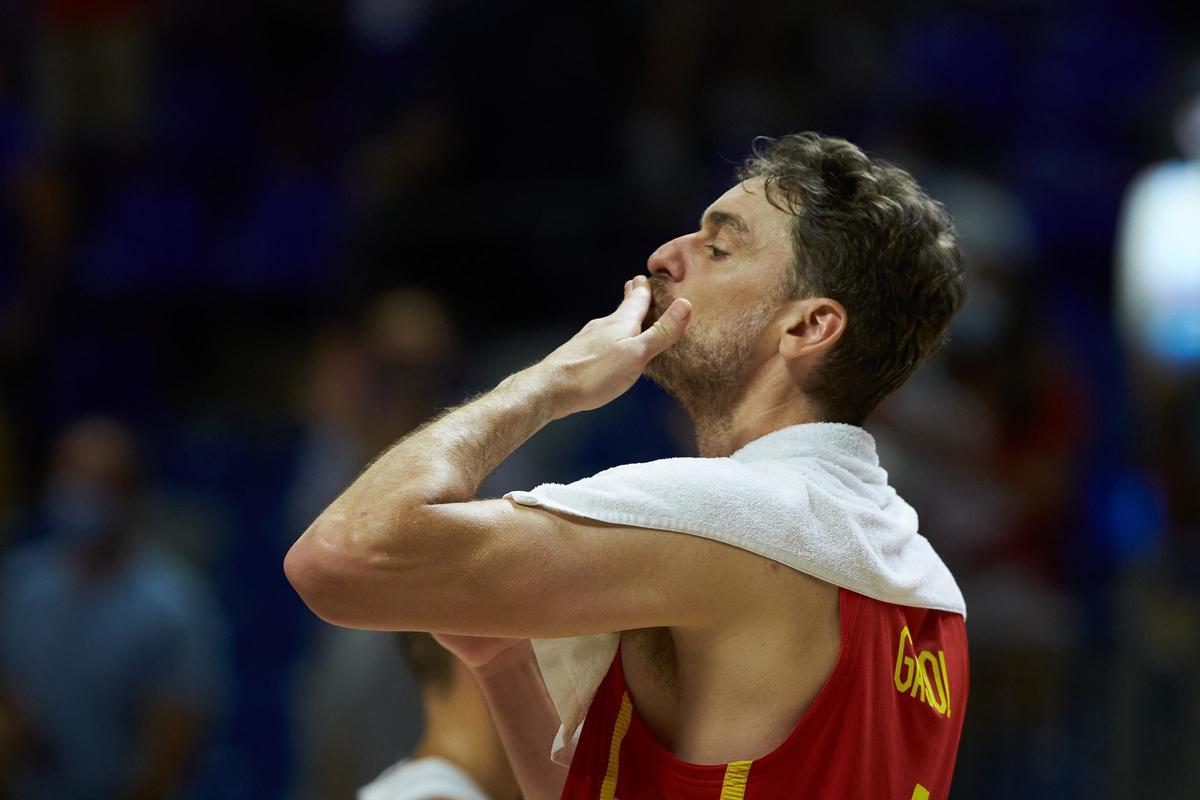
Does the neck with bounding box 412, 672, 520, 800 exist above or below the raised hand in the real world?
below

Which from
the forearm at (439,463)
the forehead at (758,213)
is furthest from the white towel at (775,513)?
the forehead at (758,213)

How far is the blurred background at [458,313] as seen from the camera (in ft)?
19.6

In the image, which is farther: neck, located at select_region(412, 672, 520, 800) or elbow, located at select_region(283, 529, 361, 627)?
neck, located at select_region(412, 672, 520, 800)

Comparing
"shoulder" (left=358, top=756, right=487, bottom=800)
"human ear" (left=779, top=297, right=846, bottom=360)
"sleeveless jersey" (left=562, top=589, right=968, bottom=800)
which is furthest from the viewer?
"shoulder" (left=358, top=756, right=487, bottom=800)

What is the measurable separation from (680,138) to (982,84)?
163 cm

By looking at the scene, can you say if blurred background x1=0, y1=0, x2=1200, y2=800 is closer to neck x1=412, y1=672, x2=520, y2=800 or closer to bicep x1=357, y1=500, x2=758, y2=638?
neck x1=412, y1=672, x2=520, y2=800

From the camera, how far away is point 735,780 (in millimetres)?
2414

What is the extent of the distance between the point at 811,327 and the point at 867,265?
14 centimetres

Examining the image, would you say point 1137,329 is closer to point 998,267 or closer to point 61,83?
point 998,267

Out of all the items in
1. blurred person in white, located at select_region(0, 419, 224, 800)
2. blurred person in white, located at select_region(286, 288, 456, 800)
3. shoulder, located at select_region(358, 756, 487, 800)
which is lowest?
blurred person in white, located at select_region(0, 419, 224, 800)

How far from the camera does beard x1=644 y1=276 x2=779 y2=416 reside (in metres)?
2.73

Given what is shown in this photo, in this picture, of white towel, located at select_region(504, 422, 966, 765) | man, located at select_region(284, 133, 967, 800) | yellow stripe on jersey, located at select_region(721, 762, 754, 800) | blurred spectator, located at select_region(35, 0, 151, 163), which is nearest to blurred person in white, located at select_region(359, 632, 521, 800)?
man, located at select_region(284, 133, 967, 800)

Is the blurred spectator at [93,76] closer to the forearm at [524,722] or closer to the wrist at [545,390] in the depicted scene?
the forearm at [524,722]

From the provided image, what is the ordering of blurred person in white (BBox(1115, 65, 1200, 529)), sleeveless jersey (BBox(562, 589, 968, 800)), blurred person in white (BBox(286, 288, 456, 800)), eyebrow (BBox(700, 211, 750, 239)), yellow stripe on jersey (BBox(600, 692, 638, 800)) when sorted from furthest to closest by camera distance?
1. blurred person in white (BBox(1115, 65, 1200, 529))
2. blurred person in white (BBox(286, 288, 456, 800))
3. eyebrow (BBox(700, 211, 750, 239))
4. yellow stripe on jersey (BBox(600, 692, 638, 800))
5. sleeveless jersey (BBox(562, 589, 968, 800))
